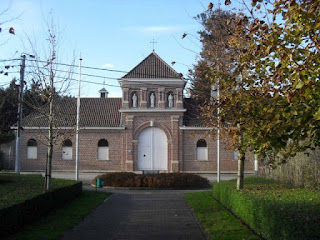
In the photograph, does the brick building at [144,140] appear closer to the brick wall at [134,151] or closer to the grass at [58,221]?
the brick wall at [134,151]

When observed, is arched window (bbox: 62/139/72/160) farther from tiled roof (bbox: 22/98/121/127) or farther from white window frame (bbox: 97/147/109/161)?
white window frame (bbox: 97/147/109/161)

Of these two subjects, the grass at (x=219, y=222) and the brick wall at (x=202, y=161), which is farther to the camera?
the brick wall at (x=202, y=161)

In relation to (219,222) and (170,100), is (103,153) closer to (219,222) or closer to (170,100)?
(170,100)

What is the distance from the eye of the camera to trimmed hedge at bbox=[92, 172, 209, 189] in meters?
24.4

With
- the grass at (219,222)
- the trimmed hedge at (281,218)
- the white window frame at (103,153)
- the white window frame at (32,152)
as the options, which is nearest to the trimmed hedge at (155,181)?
the grass at (219,222)

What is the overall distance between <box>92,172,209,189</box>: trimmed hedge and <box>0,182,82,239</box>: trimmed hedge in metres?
8.14

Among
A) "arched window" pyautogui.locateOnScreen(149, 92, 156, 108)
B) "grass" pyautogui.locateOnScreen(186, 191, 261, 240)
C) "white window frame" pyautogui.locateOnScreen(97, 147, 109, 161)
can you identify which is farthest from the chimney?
"grass" pyautogui.locateOnScreen(186, 191, 261, 240)

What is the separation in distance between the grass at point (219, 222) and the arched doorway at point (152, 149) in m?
17.4

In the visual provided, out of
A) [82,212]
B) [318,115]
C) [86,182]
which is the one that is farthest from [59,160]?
[318,115]

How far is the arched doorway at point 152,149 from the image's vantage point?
33750mm

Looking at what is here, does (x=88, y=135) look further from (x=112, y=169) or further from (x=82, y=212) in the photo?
(x=82, y=212)

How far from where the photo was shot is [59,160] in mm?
34250

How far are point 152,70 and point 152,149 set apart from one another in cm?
680

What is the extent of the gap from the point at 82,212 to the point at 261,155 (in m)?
8.16
